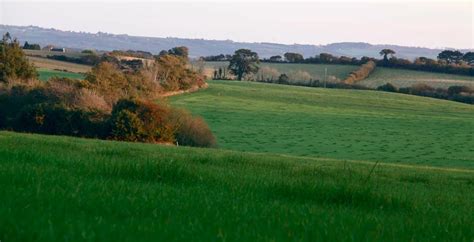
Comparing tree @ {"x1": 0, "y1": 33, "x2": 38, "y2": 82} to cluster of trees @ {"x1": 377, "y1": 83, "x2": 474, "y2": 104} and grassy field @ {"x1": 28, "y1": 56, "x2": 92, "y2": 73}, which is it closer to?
grassy field @ {"x1": 28, "y1": 56, "x2": 92, "y2": 73}

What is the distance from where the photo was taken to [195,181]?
1124 cm

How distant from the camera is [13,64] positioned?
211 ft

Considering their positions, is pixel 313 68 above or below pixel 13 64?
below

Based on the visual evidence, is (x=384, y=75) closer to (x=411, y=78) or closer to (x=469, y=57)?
(x=411, y=78)

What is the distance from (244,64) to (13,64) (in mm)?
70746

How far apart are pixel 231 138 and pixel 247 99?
3351cm

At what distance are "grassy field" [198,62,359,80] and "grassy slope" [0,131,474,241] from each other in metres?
118

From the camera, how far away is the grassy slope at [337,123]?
2184 inches

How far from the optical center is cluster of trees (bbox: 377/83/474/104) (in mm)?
108875

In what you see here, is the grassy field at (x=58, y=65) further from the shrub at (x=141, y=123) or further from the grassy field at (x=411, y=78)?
the shrub at (x=141, y=123)

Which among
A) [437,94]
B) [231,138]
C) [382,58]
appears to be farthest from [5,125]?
[382,58]

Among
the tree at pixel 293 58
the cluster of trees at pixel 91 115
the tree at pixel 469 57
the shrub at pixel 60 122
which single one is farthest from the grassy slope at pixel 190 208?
the tree at pixel 293 58

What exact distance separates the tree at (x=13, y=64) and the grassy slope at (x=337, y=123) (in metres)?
15.8

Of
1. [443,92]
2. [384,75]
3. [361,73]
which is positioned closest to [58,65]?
[361,73]
